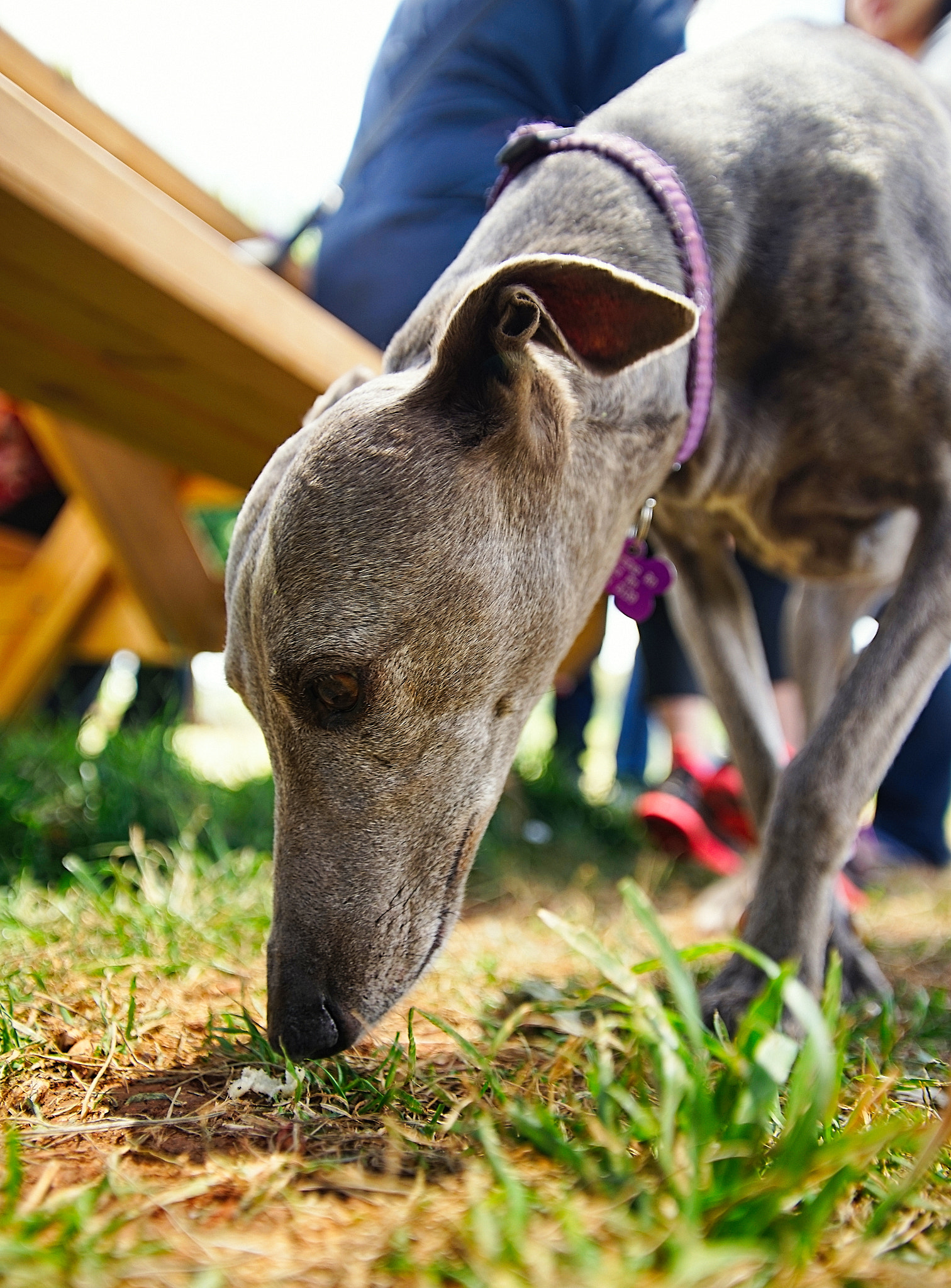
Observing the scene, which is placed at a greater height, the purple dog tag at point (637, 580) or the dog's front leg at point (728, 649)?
the purple dog tag at point (637, 580)

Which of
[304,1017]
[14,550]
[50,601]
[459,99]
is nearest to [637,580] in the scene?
[304,1017]

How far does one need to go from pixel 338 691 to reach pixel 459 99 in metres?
2.34

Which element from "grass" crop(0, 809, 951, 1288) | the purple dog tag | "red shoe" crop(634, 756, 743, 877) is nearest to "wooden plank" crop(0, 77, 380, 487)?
the purple dog tag

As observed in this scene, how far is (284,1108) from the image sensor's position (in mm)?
1097

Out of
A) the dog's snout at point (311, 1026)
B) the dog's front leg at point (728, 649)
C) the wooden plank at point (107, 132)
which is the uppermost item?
the wooden plank at point (107, 132)

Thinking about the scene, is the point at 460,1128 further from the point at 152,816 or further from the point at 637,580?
the point at 152,816

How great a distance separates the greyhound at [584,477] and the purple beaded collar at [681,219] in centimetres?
2

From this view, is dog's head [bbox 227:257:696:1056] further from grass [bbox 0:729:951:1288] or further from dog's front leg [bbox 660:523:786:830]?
dog's front leg [bbox 660:523:786:830]

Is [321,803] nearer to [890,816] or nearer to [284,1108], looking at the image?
[284,1108]

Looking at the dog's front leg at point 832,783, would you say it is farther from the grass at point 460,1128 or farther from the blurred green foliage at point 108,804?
the blurred green foliage at point 108,804

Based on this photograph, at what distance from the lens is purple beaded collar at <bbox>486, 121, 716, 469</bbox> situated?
1.72m

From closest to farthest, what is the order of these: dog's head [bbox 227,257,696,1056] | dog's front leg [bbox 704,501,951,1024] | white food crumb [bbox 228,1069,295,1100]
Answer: white food crumb [bbox 228,1069,295,1100]
dog's head [bbox 227,257,696,1056]
dog's front leg [bbox 704,501,951,1024]

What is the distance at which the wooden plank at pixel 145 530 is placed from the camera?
368 centimetres

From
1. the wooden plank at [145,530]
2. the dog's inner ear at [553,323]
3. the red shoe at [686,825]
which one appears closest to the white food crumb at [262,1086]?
the dog's inner ear at [553,323]
